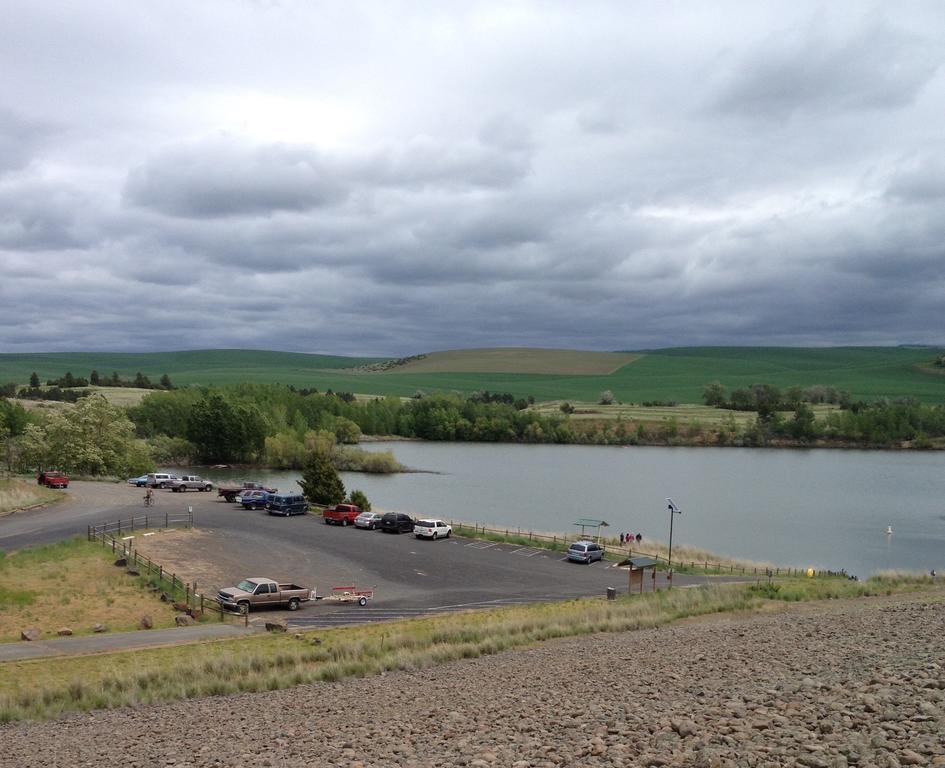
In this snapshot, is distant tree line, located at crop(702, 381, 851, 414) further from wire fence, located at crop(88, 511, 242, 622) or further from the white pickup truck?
the white pickup truck

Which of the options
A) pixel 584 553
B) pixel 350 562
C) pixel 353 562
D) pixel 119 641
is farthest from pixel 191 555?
pixel 584 553

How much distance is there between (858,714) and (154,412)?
112224 millimetres

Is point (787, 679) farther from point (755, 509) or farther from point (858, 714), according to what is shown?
point (755, 509)

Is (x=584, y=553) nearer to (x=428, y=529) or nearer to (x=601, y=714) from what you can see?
(x=428, y=529)

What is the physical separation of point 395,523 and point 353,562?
28.2ft

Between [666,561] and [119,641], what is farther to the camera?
[666,561]

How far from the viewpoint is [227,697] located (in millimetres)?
16703

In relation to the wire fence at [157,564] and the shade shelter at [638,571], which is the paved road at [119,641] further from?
the shade shelter at [638,571]

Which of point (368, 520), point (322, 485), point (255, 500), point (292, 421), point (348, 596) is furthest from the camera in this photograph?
point (292, 421)

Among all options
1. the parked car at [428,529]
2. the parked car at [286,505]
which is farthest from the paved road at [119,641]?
the parked car at [286,505]

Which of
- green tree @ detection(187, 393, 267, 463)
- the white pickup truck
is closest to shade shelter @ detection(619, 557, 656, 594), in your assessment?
the white pickup truck

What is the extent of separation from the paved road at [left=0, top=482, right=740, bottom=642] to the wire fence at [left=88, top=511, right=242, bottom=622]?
0.80 metres

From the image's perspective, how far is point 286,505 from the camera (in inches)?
1866

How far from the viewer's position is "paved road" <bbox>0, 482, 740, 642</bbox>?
29.2 metres
